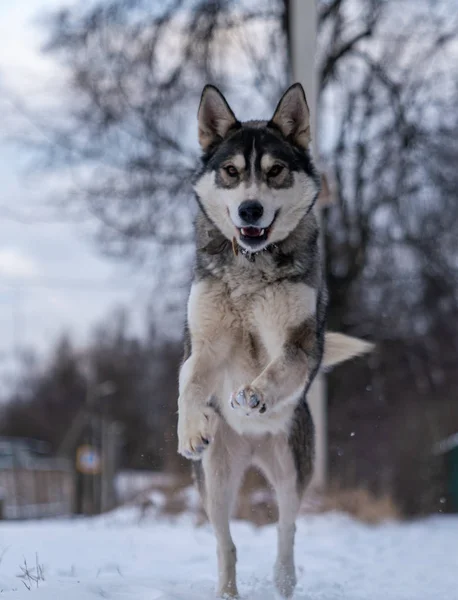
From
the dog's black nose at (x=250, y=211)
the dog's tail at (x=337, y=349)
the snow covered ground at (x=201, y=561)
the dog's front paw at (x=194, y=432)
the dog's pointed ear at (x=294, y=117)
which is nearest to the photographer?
the dog's front paw at (x=194, y=432)

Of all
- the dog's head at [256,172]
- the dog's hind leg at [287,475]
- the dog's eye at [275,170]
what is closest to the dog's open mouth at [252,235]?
the dog's head at [256,172]

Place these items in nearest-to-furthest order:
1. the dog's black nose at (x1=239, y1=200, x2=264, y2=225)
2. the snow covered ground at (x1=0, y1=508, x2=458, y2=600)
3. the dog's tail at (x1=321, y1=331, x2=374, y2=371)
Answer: the dog's black nose at (x1=239, y1=200, x2=264, y2=225) → the snow covered ground at (x1=0, y1=508, x2=458, y2=600) → the dog's tail at (x1=321, y1=331, x2=374, y2=371)

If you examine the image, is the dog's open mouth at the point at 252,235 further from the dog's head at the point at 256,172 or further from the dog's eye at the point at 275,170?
the dog's eye at the point at 275,170

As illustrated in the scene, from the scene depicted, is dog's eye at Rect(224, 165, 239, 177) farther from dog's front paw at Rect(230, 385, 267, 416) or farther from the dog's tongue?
dog's front paw at Rect(230, 385, 267, 416)

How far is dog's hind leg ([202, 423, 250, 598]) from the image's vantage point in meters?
4.66

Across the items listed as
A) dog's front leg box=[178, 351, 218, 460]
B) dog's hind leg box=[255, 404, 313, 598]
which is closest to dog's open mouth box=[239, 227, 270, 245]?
dog's front leg box=[178, 351, 218, 460]

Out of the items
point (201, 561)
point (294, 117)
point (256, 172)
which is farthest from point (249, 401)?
point (201, 561)

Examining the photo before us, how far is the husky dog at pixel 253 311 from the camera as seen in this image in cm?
429

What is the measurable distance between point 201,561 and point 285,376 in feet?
8.20

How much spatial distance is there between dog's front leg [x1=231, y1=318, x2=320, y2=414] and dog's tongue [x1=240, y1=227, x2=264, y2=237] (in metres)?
0.48

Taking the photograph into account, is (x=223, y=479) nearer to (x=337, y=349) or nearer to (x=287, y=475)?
(x=287, y=475)

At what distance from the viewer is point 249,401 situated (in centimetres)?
401

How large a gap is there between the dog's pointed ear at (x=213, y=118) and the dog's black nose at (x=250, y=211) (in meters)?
0.60

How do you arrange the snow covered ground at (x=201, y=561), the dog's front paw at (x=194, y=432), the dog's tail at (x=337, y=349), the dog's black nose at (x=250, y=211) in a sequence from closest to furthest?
the dog's front paw at (x=194, y=432)
the dog's black nose at (x=250, y=211)
the snow covered ground at (x=201, y=561)
the dog's tail at (x=337, y=349)
